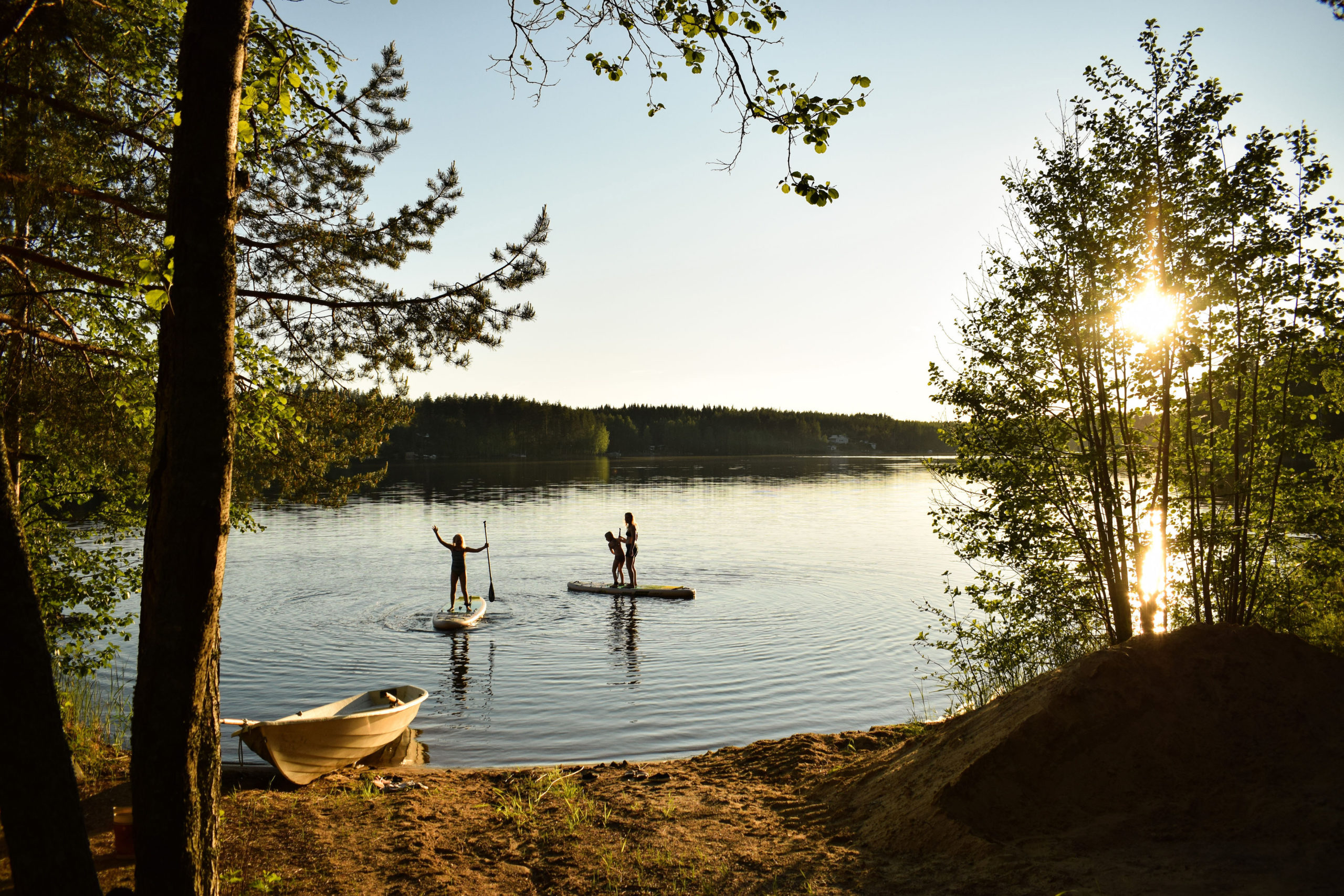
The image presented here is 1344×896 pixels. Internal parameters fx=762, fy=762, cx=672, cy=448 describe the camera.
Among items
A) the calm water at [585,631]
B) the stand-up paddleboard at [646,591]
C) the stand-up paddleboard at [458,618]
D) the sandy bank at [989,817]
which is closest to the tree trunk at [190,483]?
the sandy bank at [989,817]

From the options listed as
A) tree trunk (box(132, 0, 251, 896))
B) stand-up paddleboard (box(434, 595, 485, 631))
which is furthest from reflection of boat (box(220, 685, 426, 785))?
stand-up paddleboard (box(434, 595, 485, 631))

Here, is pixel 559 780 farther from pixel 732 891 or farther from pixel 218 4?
pixel 218 4

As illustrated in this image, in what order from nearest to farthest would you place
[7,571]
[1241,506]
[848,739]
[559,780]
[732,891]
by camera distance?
[7,571]
[732,891]
[559,780]
[1241,506]
[848,739]

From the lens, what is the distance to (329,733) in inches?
338

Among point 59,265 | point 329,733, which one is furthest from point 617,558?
point 59,265

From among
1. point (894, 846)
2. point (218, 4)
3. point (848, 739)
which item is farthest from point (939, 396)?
point (218, 4)

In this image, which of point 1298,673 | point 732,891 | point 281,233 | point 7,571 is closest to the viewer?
point 7,571

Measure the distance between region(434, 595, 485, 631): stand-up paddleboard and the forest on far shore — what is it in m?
90.0

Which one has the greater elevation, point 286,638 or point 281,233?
point 281,233

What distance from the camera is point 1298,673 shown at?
21.2ft

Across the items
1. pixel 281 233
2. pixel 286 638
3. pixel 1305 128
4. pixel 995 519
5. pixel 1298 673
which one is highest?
pixel 1305 128

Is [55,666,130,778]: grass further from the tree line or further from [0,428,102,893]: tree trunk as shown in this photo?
the tree line

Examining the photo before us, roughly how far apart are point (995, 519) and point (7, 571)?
1013cm

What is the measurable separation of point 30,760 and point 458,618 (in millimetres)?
15778
